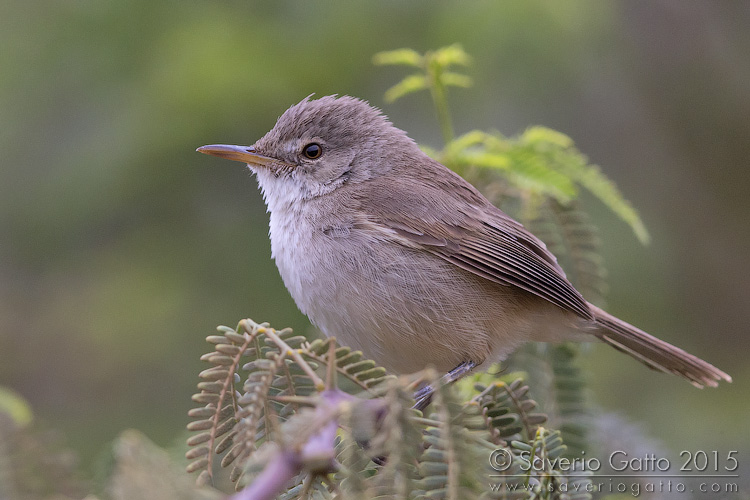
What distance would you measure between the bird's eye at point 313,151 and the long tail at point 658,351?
67.6 inches

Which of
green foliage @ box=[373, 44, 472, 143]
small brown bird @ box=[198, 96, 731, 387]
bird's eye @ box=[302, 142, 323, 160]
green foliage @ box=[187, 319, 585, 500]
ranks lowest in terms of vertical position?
green foliage @ box=[187, 319, 585, 500]

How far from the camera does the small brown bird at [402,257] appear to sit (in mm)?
3414

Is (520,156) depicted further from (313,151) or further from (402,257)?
(313,151)

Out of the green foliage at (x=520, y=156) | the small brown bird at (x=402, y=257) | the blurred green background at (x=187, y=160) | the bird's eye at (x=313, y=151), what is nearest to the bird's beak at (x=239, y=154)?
the small brown bird at (x=402, y=257)

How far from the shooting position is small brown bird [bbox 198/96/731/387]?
3414 millimetres

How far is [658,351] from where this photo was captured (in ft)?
13.3

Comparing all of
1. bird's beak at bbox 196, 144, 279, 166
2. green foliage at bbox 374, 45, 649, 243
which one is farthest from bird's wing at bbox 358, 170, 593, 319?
bird's beak at bbox 196, 144, 279, 166

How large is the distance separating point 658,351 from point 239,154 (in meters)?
2.51

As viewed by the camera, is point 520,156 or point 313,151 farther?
point 313,151

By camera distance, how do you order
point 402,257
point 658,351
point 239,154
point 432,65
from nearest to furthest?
point 402,257 < point 432,65 < point 239,154 < point 658,351

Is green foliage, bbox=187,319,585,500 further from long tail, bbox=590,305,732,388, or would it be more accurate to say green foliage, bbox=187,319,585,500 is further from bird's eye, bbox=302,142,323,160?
bird's eye, bbox=302,142,323,160

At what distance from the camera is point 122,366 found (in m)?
6.11

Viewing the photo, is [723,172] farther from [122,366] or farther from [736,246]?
[122,366]

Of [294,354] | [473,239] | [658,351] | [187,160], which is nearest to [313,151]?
[473,239]
